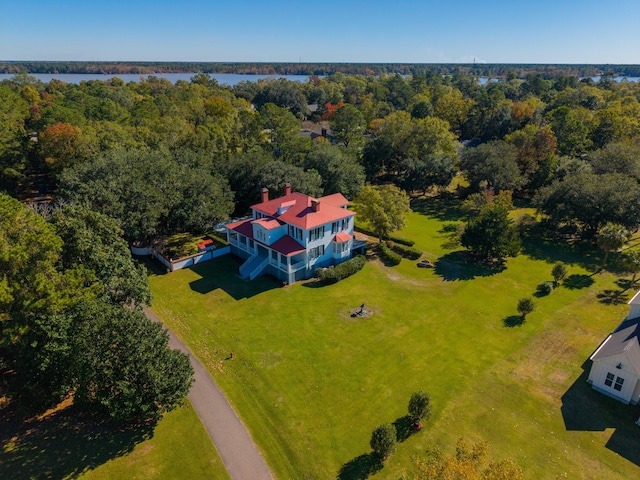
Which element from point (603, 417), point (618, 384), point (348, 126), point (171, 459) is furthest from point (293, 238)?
point (348, 126)

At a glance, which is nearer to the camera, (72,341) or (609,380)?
(72,341)

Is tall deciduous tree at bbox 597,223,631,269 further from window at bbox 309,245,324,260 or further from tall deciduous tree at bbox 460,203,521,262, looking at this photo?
window at bbox 309,245,324,260

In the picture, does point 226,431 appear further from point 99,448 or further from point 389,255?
point 389,255

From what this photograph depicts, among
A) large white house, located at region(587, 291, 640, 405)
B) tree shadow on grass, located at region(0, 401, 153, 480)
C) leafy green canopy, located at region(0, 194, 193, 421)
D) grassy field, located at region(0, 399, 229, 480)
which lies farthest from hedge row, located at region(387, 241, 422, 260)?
tree shadow on grass, located at region(0, 401, 153, 480)

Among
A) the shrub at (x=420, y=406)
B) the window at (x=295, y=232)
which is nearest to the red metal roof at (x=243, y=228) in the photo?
the window at (x=295, y=232)

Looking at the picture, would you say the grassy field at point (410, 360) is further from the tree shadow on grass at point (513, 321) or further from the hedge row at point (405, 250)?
the hedge row at point (405, 250)

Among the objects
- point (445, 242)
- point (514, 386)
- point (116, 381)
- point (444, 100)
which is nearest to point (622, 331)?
point (514, 386)

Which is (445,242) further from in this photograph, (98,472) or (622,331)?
(98,472)
